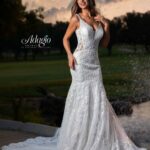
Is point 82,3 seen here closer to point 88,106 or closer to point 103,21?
point 103,21

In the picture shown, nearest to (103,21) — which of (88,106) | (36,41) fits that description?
(88,106)

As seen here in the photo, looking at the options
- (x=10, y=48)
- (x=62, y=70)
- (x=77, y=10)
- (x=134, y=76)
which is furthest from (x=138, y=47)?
(x=77, y=10)

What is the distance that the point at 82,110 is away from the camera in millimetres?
5336

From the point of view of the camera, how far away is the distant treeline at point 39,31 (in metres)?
7.83

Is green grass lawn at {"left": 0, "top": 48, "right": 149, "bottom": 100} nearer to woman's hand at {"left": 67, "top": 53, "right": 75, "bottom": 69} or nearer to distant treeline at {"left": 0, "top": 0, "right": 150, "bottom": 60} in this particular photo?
distant treeline at {"left": 0, "top": 0, "right": 150, "bottom": 60}

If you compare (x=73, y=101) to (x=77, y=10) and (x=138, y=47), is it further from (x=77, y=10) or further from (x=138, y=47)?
(x=138, y=47)

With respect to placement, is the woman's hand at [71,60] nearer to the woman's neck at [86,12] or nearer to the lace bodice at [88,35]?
the lace bodice at [88,35]

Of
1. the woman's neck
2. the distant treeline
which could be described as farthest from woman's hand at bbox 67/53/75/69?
the distant treeline

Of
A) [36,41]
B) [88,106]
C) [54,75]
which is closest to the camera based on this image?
[88,106]

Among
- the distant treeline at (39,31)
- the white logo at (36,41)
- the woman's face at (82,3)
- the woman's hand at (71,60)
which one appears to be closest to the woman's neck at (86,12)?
the woman's face at (82,3)

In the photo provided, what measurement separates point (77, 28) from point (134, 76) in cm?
275

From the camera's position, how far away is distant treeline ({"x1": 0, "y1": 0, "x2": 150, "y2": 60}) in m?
7.83

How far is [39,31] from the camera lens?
25.9 ft

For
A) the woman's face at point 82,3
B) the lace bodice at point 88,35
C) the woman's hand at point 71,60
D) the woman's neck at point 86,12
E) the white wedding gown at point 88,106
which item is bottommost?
the white wedding gown at point 88,106
